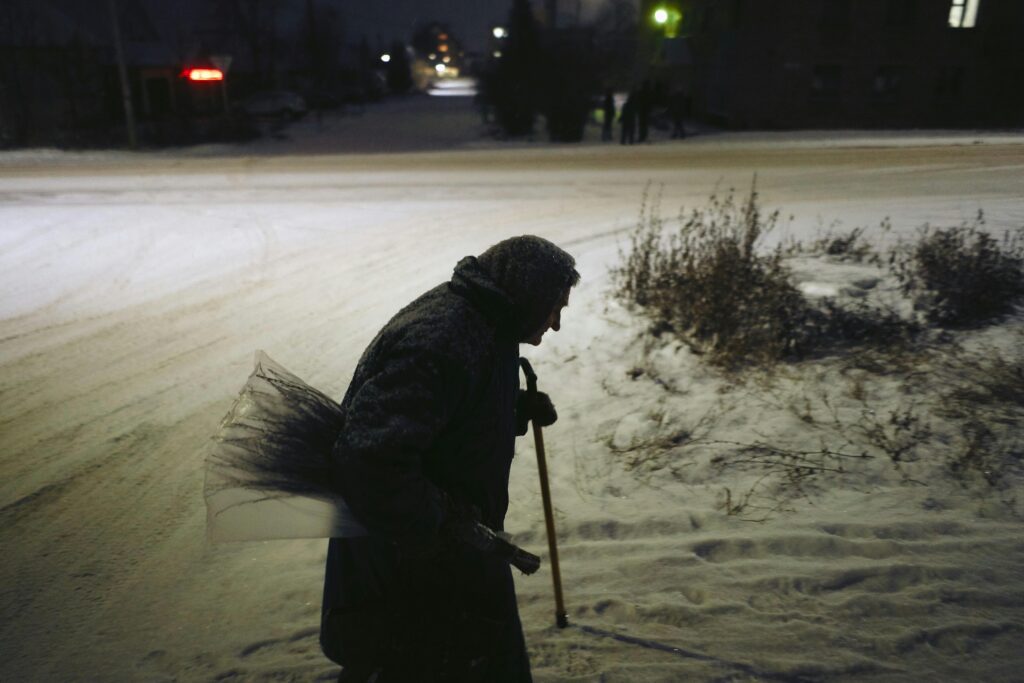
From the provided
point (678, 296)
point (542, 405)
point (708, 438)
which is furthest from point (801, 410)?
point (542, 405)

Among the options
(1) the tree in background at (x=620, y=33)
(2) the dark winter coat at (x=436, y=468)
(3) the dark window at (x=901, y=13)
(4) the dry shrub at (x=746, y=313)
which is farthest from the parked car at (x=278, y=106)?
(2) the dark winter coat at (x=436, y=468)

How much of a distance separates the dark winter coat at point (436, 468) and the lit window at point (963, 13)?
3363 centimetres

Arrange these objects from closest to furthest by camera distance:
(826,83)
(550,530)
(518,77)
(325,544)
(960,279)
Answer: (550,530)
(325,544)
(960,279)
(518,77)
(826,83)

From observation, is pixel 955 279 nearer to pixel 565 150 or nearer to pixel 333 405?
pixel 333 405

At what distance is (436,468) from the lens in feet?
6.91

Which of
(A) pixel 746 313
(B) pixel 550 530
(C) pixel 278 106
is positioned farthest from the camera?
(C) pixel 278 106

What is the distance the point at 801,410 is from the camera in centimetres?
534

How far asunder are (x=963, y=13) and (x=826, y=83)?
19.3 feet

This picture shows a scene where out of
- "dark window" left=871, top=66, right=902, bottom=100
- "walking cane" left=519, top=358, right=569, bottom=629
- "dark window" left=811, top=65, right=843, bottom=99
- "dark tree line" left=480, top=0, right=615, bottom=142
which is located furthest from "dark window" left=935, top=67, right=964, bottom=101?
"walking cane" left=519, top=358, right=569, bottom=629

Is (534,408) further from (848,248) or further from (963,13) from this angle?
(963,13)

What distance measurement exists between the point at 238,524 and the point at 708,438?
3737 mm

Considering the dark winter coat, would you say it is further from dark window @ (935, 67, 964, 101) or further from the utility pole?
dark window @ (935, 67, 964, 101)

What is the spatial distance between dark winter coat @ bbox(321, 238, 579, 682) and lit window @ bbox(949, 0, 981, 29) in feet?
110

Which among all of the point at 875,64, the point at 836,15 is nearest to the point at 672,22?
the point at 836,15
